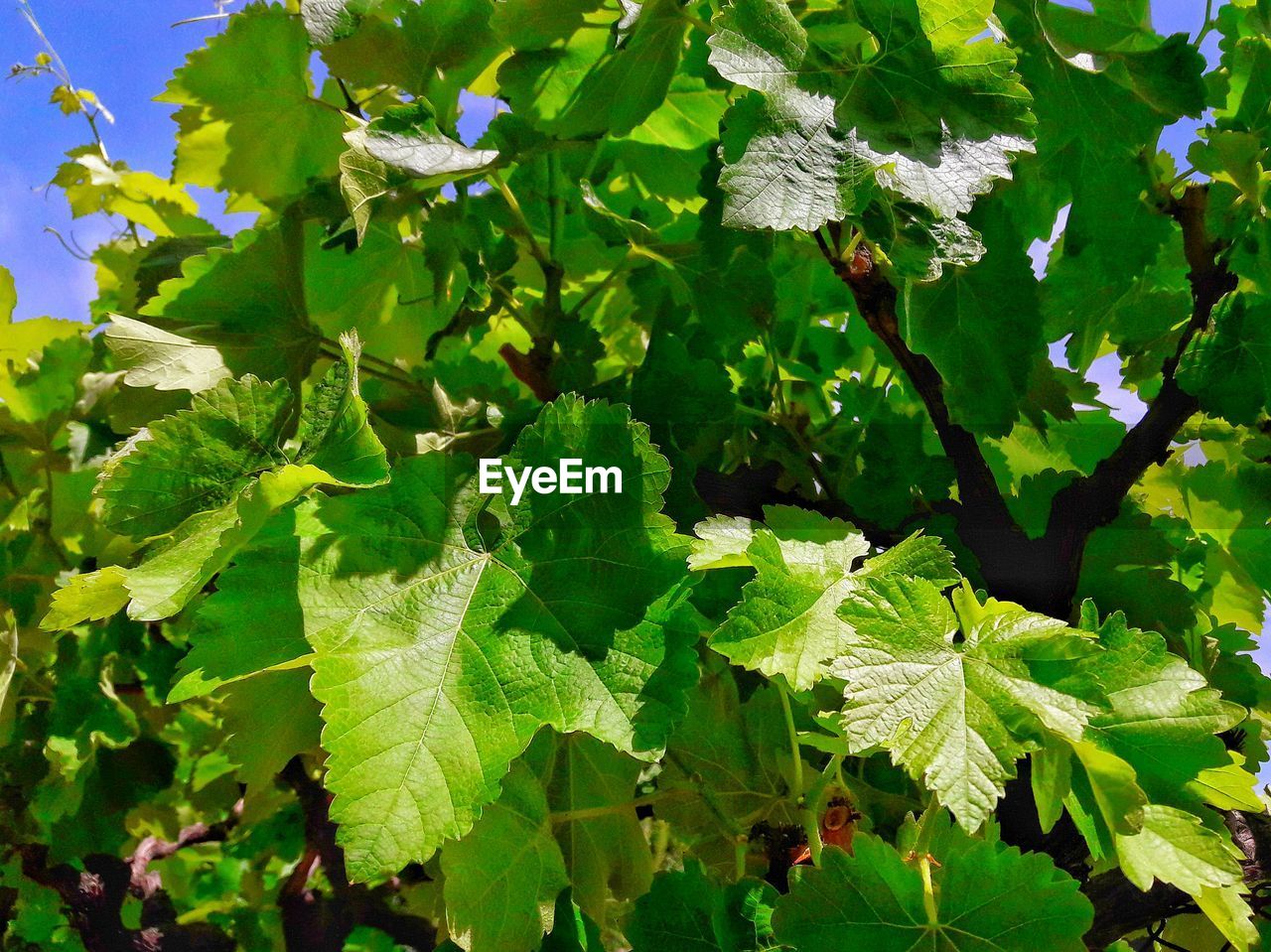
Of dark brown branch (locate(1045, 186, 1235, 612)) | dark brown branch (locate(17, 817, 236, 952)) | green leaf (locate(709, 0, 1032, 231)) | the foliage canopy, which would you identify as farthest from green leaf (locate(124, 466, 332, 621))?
dark brown branch (locate(17, 817, 236, 952))

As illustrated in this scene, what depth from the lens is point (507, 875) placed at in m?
0.58

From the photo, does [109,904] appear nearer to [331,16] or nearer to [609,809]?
[609,809]

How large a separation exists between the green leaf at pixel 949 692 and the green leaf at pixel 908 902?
8 cm

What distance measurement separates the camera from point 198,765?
1.31 m

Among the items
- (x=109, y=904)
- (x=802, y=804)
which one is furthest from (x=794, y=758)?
(x=109, y=904)

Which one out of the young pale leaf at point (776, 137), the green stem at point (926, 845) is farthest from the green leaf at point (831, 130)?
the green stem at point (926, 845)

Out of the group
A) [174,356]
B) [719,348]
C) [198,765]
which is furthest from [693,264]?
[198,765]

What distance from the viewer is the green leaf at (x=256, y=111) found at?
0.84 m

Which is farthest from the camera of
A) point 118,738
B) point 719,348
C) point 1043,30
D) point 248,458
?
point 118,738

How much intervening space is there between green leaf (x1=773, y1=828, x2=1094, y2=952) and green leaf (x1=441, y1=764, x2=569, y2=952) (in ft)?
0.54

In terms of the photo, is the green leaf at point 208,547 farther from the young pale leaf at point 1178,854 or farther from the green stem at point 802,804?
the young pale leaf at point 1178,854

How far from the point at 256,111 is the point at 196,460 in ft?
1.57

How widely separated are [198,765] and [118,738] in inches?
13.7

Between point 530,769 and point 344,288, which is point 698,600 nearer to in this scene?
point 530,769
